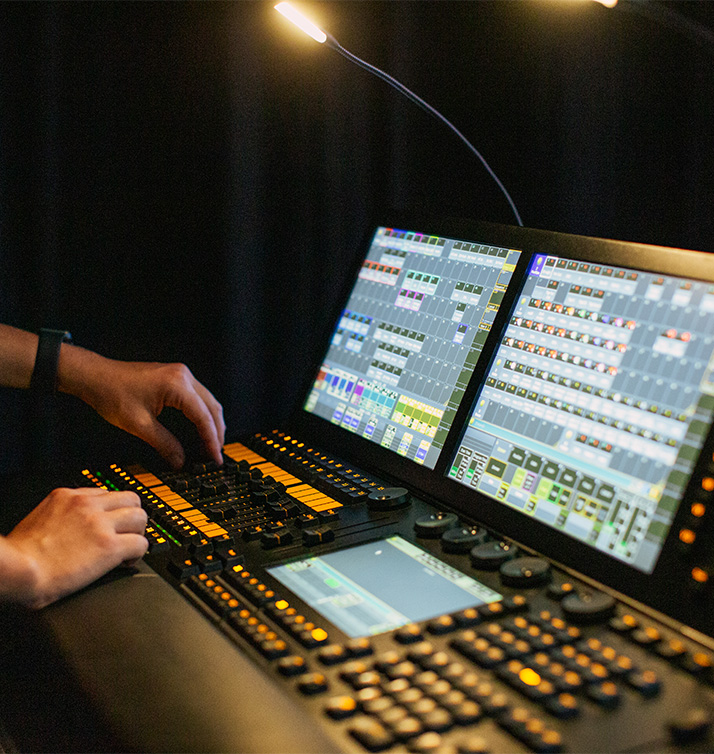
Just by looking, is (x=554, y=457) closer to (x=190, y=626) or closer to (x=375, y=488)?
(x=375, y=488)

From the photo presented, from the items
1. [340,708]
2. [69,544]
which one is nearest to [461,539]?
[340,708]

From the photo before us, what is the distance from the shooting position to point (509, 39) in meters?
1.59

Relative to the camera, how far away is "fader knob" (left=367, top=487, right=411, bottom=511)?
108 cm

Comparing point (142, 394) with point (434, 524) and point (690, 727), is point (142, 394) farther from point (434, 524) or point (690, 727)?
point (690, 727)

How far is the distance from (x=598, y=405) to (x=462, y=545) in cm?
24

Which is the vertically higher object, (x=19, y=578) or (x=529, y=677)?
(x=529, y=677)

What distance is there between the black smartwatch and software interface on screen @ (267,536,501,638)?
0.62 m

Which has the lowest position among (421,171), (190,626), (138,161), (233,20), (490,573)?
(190,626)

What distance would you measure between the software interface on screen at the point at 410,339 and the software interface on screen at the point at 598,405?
0.21ft

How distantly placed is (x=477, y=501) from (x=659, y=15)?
666 millimetres

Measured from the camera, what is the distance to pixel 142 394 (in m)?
1.29

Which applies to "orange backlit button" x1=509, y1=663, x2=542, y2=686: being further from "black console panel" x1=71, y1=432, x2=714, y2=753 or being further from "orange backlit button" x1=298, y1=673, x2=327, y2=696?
"orange backlit button" x1=298, y1=673, x2=327, y2=696

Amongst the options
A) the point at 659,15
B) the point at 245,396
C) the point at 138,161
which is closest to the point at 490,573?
the point at 659,15

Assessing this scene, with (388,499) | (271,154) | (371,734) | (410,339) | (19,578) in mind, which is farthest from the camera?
(271,154)
